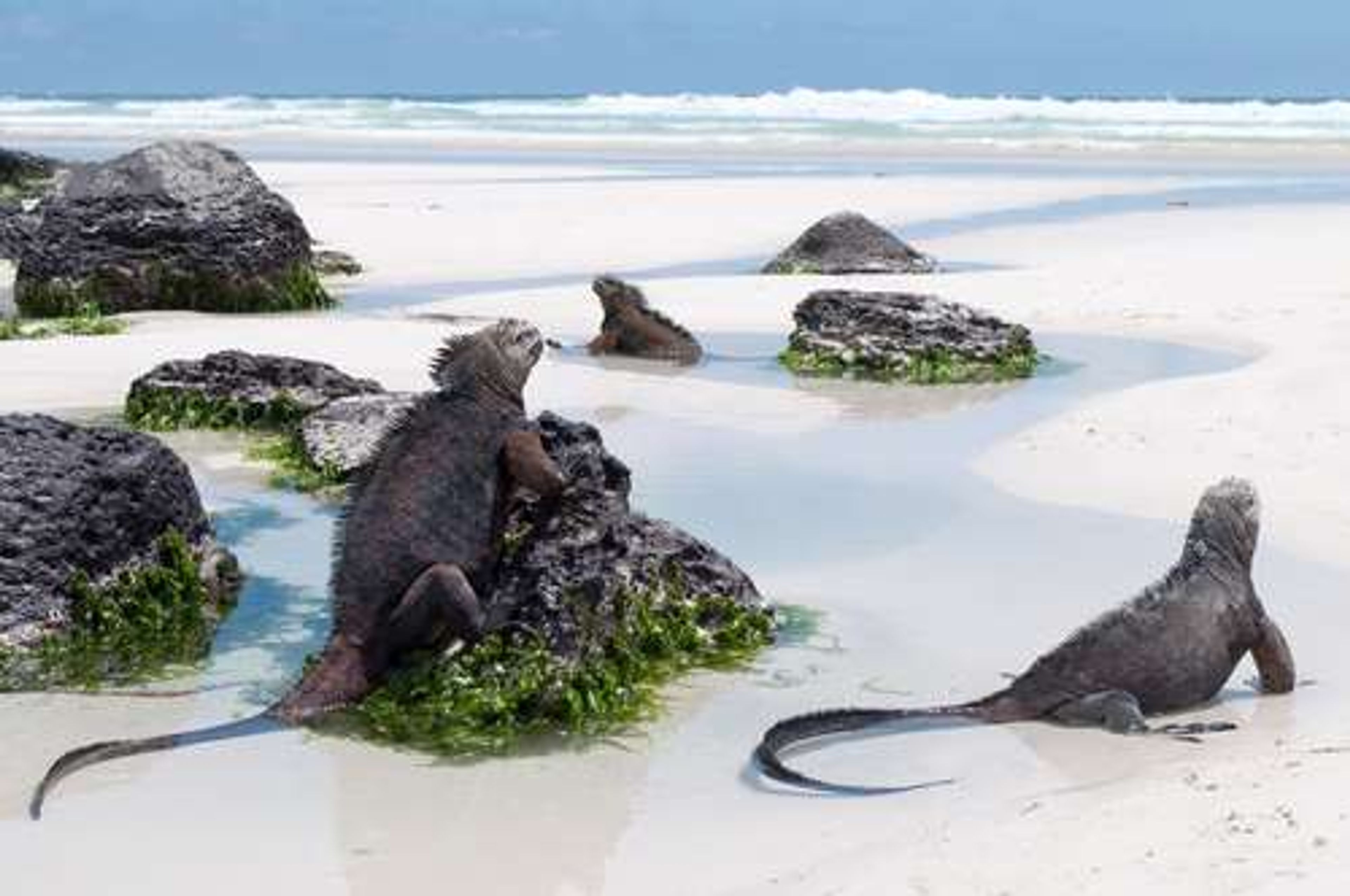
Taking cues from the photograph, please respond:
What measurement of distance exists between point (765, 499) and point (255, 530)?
87.1 inches

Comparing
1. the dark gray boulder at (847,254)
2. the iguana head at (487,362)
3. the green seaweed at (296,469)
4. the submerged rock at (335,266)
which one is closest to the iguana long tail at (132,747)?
the iguana head at (487,362)

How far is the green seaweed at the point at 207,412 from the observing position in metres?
10.6

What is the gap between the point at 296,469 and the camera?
939 centimetres

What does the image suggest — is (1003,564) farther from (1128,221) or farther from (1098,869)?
(1128,221)

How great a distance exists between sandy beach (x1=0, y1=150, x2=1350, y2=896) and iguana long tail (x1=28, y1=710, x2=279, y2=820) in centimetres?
4

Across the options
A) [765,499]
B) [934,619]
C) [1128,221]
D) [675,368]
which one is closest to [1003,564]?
[934,619]

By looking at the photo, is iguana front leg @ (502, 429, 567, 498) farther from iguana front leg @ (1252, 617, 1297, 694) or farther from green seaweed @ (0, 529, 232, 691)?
iguana front leg @ (1252, 617, 1297, 694)

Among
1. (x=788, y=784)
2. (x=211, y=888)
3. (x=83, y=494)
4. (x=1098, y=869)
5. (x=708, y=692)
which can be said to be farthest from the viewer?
(x=83, y=494)

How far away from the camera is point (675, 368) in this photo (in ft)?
43.5

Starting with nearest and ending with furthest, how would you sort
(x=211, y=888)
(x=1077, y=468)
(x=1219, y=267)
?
1. (x=211, y=888)
2. (x=1077, y=468)
3. (x=1219, y=267)

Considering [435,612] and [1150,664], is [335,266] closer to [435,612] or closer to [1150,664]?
[435,612]

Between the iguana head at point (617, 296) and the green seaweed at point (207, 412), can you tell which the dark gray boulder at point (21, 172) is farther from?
the green seaweed at point (207, 412)

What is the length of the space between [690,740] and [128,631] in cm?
208

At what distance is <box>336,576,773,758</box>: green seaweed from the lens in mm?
5664
